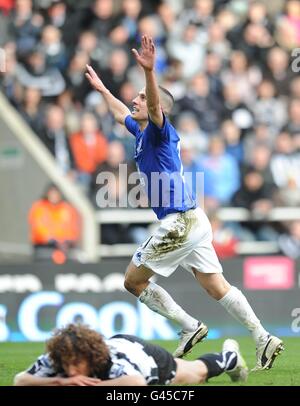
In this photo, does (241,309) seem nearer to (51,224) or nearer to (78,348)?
(78,348)

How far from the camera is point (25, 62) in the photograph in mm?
17109

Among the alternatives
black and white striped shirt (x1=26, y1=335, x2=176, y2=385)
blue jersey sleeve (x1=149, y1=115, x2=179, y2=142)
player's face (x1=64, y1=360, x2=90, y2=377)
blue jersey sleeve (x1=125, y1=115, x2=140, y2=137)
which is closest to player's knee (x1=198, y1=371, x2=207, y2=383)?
black and white striped shirt (x1=26, y1=335, x2=176, y2=385)

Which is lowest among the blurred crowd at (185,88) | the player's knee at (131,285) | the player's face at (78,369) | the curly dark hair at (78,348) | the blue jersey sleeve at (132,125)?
the player's face at (78,369)

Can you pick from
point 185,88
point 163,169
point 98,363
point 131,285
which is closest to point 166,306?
point 131,285

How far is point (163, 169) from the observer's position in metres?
9.68

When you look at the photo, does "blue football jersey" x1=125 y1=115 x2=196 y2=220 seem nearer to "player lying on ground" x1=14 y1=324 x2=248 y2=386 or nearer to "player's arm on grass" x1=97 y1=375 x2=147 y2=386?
"player lying on ground" x1=14 y1=324 x2=248 y2=386

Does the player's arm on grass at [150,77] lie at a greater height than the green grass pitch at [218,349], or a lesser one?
greater

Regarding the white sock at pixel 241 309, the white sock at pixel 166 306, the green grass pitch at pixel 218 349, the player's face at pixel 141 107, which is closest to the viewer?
the green grass pitch at pixel 218 349

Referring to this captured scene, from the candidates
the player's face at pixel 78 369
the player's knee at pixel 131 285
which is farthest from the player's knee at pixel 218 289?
the player's face at pixel 78 369

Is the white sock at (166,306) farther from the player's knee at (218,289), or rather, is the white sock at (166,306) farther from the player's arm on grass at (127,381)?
the player's arm on grass at (127,381)

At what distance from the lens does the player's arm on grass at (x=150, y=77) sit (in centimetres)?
889

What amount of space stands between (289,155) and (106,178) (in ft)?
9.86
